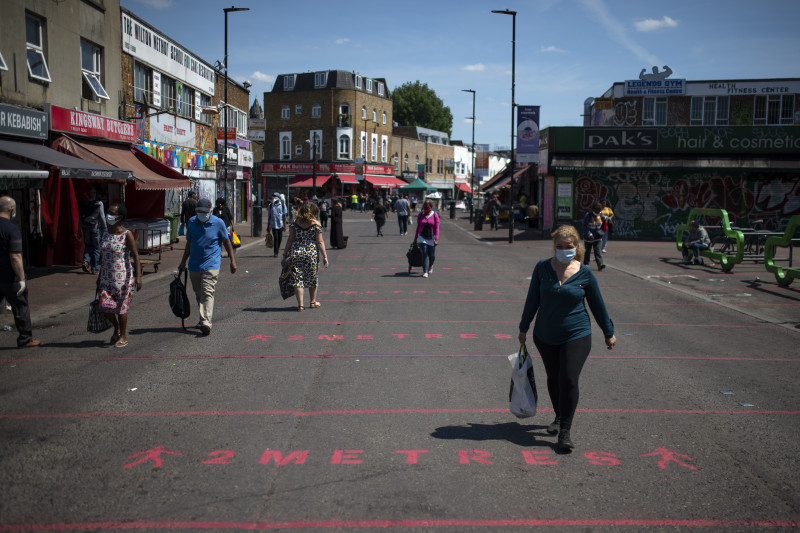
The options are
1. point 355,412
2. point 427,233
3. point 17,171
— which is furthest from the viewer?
point 427,233

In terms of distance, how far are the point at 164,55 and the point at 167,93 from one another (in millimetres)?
1319

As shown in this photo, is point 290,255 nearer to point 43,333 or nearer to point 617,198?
point 43,333

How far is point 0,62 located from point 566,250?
1391 centimetres

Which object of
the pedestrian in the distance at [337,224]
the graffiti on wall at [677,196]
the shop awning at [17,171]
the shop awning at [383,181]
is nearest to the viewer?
the shop awning at [17,171]

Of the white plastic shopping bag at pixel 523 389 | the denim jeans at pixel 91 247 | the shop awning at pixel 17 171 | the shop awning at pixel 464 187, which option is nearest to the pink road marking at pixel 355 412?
the white plastic shopping bag at pixel 523 389

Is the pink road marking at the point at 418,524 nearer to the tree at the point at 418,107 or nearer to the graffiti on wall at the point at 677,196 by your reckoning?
the graffiti on wall at the point at 677,196

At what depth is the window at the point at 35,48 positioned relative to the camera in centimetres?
1611

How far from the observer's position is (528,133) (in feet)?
91.2

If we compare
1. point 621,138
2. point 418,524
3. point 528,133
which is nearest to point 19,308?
point 418,524

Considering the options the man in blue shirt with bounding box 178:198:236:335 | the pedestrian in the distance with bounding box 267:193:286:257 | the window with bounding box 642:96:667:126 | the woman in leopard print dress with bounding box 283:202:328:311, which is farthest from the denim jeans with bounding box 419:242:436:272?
the window with bounding box 642:96:667:126

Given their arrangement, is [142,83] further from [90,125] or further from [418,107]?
[418,107]

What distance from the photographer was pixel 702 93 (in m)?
41.4

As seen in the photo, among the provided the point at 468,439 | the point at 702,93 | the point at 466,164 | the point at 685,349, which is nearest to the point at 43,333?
the point at 468,439

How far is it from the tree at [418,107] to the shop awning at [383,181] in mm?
29875
